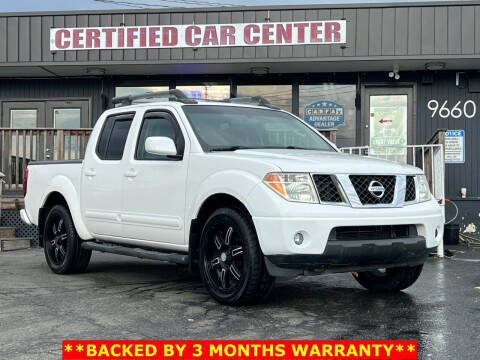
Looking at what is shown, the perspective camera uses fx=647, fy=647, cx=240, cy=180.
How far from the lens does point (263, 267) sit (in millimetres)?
5250

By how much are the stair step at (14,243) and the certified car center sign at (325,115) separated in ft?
21.2

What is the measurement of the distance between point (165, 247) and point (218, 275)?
Result: 84 cm

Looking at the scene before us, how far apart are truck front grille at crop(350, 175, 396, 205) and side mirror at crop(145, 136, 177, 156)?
1.72 metres

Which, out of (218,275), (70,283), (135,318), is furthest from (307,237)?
(70,283)

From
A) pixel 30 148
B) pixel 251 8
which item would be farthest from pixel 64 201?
pixel 251 8

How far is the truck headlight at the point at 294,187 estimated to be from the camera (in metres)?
5.12

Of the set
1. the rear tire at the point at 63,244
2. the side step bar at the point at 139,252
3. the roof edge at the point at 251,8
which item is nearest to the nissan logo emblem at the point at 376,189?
the side step bar at the point at 139,252

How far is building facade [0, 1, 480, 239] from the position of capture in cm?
1269

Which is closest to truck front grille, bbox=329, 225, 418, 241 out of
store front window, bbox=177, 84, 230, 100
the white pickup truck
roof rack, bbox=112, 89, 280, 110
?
the white pickup truck

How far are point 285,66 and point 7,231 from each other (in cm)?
640

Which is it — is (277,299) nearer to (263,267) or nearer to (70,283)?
(263,267)

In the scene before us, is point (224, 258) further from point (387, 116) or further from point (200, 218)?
point (387, 116)

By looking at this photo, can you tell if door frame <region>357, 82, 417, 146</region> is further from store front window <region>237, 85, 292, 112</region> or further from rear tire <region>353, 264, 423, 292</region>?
rear tire <region>353, 264, 423, 292</region>

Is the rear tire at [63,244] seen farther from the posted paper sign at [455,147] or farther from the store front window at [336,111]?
the posted paper sign at [455,147]
